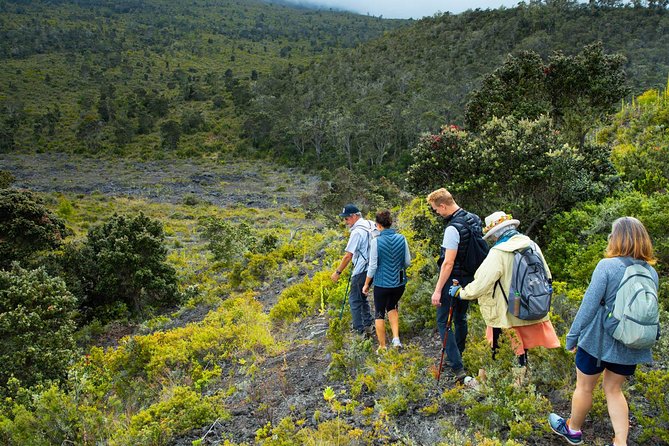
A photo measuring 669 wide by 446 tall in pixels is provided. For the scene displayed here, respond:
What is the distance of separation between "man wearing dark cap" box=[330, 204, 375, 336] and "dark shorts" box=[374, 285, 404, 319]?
515 mm

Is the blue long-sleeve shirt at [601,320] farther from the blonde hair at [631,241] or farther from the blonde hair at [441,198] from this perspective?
the blonde hair at [441,198]

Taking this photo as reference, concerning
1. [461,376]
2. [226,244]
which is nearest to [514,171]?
[461,376]

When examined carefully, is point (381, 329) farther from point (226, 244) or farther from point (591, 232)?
point (226, 244)

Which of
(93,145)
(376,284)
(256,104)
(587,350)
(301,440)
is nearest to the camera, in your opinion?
(587,350)

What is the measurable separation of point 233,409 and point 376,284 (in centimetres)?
205

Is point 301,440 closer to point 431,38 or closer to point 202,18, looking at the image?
point 431,38

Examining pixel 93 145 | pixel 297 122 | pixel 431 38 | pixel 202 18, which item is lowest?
pixel 93 145

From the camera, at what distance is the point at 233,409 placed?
15.9ft

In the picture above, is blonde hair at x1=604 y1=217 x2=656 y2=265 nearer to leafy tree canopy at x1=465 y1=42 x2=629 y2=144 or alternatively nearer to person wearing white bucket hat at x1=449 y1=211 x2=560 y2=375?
person wearing white bucket hat at x1=449 y1=211 x2=560 y2=375

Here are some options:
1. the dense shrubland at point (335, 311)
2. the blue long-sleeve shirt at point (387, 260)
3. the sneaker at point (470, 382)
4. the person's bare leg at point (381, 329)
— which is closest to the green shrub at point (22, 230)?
the dense shrubland at point (335, 311)

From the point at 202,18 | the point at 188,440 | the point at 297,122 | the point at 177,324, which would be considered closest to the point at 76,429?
Result: the point at 188,440

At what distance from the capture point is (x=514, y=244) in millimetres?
3270

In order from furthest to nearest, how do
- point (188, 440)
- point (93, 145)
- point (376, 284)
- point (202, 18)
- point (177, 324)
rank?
point (202, 18) < point (93, 145) < point (177, 324) < point (376, 284) < point (188, 440)

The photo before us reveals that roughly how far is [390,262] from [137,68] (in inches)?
3845
